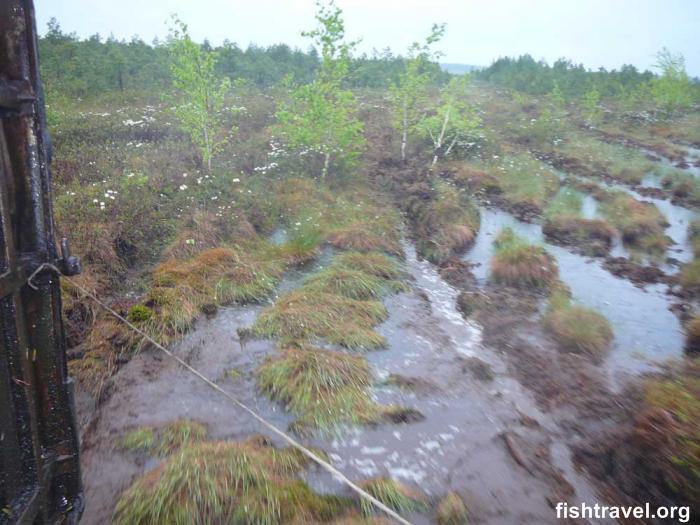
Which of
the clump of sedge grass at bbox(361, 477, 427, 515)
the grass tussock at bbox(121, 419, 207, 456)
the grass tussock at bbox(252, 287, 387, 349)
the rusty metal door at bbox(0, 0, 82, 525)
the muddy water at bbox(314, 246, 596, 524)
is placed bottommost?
the muddy water at bbox(314, 246, 596, 524)

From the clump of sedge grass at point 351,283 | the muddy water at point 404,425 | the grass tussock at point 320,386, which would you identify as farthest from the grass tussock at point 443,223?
the grass tussock at point 320,386

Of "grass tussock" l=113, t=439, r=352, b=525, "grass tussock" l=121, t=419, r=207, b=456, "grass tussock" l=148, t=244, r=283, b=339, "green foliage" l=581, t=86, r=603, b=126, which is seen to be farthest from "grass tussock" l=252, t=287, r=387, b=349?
"green foliage" l=581, t=86, r=603, b=126

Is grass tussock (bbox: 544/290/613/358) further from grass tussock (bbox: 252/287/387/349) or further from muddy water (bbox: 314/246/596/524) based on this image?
grass tussock (bbox: 252/287/387/349)

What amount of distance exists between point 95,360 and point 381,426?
461 cm

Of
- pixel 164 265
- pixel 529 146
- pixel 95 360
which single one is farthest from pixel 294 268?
pixel 529 146

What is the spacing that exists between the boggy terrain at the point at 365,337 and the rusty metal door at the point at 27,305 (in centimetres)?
135

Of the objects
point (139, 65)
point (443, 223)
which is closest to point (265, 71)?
point (139, 65)

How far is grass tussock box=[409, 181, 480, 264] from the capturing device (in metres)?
13.7

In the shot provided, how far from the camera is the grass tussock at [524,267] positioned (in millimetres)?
11555

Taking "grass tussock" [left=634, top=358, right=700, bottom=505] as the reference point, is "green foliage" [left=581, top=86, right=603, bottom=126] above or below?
above

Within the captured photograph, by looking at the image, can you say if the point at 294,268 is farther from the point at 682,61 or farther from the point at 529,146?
the point at 682,61

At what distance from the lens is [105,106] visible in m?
23.5

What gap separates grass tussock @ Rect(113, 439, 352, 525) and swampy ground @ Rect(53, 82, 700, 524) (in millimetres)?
23

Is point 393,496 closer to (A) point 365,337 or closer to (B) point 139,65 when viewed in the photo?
(A) point 365,337
